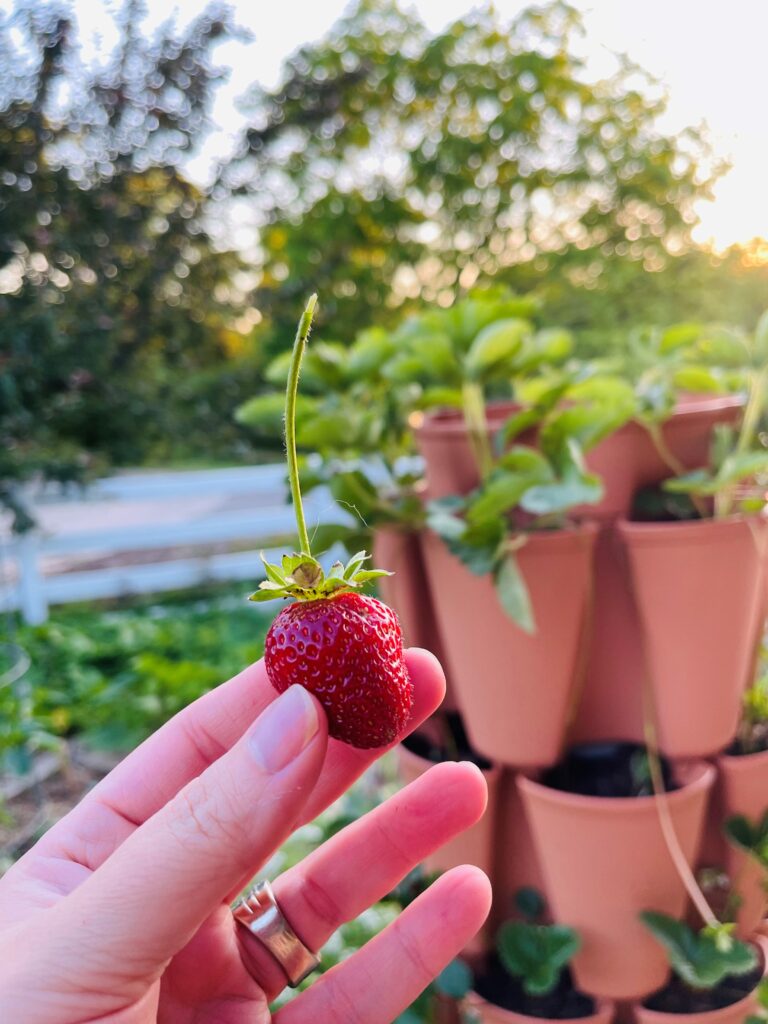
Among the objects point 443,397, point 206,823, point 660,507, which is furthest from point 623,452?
point 206,823

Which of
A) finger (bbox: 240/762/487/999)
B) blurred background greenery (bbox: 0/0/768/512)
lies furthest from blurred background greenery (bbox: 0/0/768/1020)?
finger (bbox: 240/762/487/999)

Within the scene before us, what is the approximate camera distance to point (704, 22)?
0.86 metres

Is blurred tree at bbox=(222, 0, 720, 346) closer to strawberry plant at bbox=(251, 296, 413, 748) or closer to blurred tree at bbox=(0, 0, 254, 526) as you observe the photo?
blurred tree at bbox=(0, 0, 254, 526)

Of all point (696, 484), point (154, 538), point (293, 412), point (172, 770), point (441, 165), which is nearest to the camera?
point (293, 412)

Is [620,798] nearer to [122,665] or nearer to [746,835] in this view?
[746,835]

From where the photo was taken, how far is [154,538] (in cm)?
239

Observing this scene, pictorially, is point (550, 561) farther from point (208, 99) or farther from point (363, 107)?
point (363, 107)

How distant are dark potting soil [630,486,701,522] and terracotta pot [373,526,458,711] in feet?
0.60

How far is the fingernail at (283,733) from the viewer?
328 mm

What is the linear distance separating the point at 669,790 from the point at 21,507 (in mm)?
1677

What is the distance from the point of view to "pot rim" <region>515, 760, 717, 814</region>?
0.64 meters

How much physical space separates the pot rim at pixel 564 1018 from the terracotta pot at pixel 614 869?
0.01 m

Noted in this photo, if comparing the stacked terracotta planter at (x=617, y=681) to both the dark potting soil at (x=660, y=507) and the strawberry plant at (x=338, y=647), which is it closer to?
the dark potting soil at (x=660, y=507)

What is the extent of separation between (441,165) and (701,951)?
154 cm
